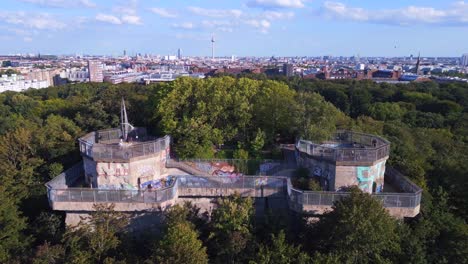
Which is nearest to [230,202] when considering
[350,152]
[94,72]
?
[350,152]

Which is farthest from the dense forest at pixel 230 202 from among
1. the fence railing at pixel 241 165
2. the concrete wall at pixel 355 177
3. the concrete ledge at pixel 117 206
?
the concrete wall at pixel 355 177

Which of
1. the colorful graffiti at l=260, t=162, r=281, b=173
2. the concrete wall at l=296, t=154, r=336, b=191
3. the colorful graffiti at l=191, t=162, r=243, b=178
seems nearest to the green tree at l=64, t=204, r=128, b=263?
the colorful graffiti at l=191, t=162, r=243, b=178

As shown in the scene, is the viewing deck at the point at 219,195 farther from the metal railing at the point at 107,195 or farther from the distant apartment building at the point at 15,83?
the distant apartment building at the point at 15,83

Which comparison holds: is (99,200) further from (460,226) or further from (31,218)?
(460,226)

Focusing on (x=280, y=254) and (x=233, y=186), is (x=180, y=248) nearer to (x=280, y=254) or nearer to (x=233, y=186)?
(x=280, y=254)

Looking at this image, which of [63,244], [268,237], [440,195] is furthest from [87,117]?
[440,195]

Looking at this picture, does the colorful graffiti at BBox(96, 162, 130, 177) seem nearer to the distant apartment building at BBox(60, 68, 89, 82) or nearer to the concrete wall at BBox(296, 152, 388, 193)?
the concrete wall at BBox(296, 152, 388, 193)
